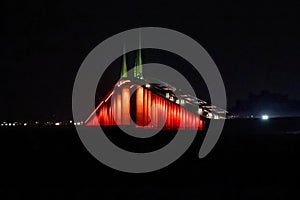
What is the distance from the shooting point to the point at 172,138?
61.7 ft

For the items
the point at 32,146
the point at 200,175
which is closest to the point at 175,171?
the point at 200,175

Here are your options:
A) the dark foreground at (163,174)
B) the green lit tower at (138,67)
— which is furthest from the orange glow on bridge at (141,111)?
the dark foreground at (163,174)

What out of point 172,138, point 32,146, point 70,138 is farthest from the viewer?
point 172,138

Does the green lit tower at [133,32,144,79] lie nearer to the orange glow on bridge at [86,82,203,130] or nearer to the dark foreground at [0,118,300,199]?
the orange glow on bridge at [86,82,203,130]

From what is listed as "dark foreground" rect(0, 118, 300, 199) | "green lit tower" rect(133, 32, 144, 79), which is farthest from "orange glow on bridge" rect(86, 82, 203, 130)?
"dark foreground" rect(0, 118, 300, 199)

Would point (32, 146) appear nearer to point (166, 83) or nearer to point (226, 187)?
point (226, 187)

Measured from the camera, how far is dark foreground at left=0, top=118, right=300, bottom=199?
26.0ft

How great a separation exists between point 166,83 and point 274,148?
32735 mm

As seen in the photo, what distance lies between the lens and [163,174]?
10680 millimetres

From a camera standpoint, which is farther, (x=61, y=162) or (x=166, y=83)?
(x=166, y=83)

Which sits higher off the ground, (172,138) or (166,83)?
(166,83)

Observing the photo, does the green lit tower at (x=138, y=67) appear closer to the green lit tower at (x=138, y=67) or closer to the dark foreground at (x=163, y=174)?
the green lit tower at (x=138, y=67)

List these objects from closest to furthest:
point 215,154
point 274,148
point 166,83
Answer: point 215,154
point 274,148
point 166,83

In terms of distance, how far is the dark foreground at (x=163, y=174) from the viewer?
7914mm
